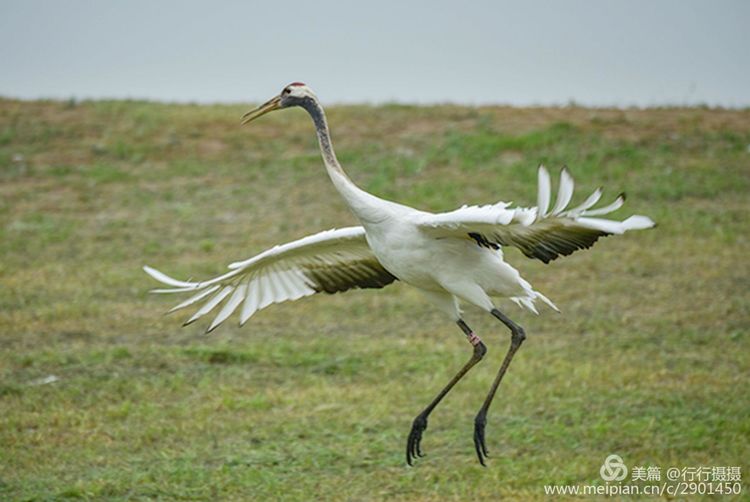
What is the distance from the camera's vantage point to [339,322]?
11.1 metres

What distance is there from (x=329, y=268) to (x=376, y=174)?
8.24 metres

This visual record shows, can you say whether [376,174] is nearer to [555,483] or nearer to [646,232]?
[646,232]

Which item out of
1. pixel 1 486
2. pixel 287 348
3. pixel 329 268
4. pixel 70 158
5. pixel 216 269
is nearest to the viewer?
pixel 1 486

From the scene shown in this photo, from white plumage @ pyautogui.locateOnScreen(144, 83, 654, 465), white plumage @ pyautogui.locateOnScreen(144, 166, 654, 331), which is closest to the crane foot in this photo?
white plumage @ pyautogui.locateOnScreen(144, 83, 654, 465)

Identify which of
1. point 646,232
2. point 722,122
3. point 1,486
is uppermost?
point 722,122

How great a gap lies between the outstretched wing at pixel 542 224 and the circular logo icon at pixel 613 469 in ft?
5.29

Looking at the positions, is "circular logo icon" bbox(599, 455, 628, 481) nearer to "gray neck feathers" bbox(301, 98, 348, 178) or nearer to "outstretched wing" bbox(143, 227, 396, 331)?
"outstretched wing" bbox(143, 227, 396, 331)

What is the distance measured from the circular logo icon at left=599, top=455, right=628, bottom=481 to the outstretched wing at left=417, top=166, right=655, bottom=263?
5.29 feet

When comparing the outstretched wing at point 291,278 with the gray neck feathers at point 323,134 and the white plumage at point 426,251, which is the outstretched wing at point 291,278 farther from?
the gray neck feathers at point 323,134

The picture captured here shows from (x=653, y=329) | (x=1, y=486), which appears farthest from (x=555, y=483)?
(x=653, y=329)

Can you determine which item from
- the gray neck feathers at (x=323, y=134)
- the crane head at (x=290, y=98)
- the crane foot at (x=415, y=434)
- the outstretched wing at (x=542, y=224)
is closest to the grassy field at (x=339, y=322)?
the crane foot at (x=415, y=434)

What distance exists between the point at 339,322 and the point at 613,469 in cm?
435

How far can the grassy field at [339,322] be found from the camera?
7.41 m

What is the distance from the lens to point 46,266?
1295cm
